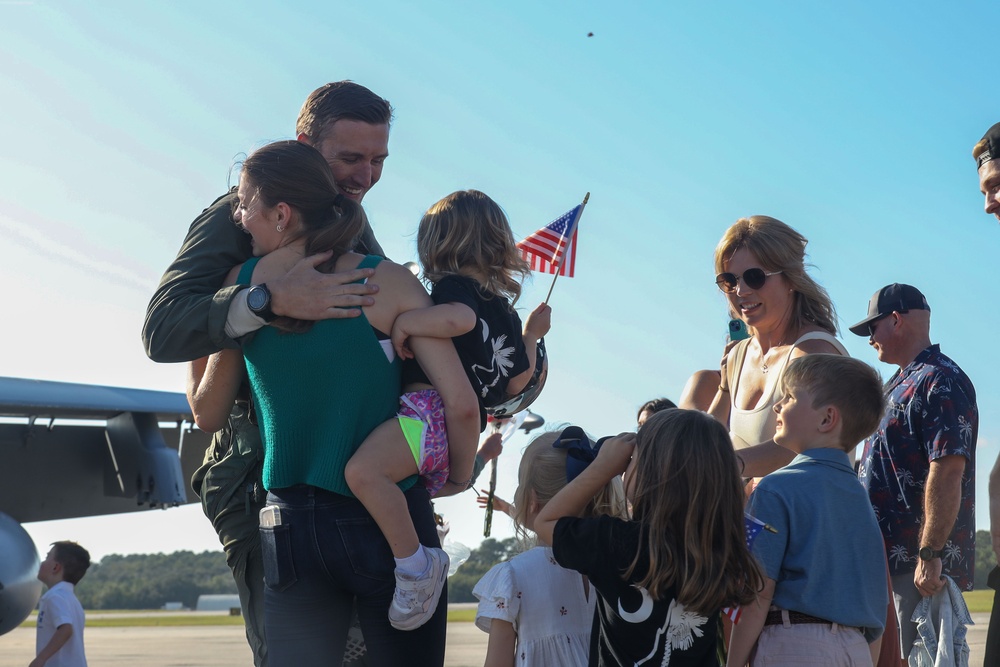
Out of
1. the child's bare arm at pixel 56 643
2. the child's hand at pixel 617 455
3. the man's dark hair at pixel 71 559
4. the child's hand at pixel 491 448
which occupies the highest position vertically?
the child's hand at pixel 491 448

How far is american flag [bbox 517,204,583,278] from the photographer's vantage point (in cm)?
559

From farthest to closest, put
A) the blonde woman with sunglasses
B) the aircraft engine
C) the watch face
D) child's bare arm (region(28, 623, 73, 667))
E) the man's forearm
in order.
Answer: the aircraft engine → child's bare arm (region(28, 623, 73, 667)) → the man's forearm → the blonde woman with sunglasses → the watch face

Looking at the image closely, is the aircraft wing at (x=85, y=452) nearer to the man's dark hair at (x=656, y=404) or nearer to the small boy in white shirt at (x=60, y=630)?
the small boy in white shirt at (x=60, y=630)

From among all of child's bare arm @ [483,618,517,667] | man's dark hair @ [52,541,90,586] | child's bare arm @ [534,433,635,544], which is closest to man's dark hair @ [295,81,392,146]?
child's bare arm @ [534,433,635,544]

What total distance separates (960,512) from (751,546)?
2.03 meters

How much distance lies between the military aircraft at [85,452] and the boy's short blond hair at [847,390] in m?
11.5

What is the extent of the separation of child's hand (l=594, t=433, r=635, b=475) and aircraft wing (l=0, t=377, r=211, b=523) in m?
11.5

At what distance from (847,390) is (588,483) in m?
0.92

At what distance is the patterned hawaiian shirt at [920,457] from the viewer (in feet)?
14.2

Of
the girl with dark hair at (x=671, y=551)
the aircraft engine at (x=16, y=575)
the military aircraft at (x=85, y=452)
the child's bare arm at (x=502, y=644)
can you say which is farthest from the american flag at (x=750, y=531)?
the military aircraft at (x=85, y=452)

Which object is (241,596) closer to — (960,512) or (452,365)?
(452,365)

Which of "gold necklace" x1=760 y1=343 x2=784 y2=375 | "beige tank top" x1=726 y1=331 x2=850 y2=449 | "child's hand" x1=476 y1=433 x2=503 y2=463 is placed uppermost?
"gold necklace" x1=760 y1=343 x2=784 y2=375

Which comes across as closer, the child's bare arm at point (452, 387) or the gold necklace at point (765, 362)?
the child's bare arm at point (452, 387)

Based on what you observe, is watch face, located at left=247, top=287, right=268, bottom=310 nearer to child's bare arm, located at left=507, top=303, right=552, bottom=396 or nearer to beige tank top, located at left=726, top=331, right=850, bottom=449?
child's bare arm, located at left=507, top=303, right=552, bottom=396
